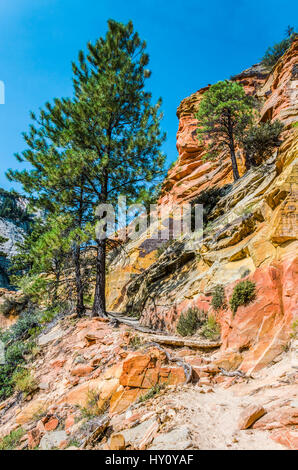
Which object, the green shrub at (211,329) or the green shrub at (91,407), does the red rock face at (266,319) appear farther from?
the green shrub at (91,407)

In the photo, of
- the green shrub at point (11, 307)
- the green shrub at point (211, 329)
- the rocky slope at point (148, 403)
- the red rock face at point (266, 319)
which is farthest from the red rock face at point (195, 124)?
the green shrub at point (11, 307)

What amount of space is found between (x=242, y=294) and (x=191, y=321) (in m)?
2.13

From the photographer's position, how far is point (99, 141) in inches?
400

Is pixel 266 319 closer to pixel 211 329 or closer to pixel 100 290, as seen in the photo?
pixel 211 329

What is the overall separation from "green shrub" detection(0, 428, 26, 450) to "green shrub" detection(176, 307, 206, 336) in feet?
14.8

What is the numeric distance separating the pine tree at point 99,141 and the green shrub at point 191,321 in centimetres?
371

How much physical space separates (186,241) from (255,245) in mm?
6616

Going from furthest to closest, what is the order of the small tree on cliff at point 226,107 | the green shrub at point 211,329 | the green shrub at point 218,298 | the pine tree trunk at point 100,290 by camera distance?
the small tree on cliff at point 226,107
the pine tree trunk at point 100,290
the green shrub at point 218,298
the green shrub at point 211,329

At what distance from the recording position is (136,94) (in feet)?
37.0

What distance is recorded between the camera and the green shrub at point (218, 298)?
6.47 meters

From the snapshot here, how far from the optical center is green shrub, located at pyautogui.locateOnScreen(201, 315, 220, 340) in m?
6.12

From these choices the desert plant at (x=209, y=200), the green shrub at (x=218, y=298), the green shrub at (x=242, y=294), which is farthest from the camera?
the desert plant at (x=209, y=200)

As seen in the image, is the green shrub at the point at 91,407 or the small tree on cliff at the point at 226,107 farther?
the small tree on cliff at the point at 226,107

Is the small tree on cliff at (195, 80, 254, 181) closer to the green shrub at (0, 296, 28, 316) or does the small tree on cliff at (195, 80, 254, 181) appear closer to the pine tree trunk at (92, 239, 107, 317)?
the pine tree trunk at (92, 239, 107, 317)
